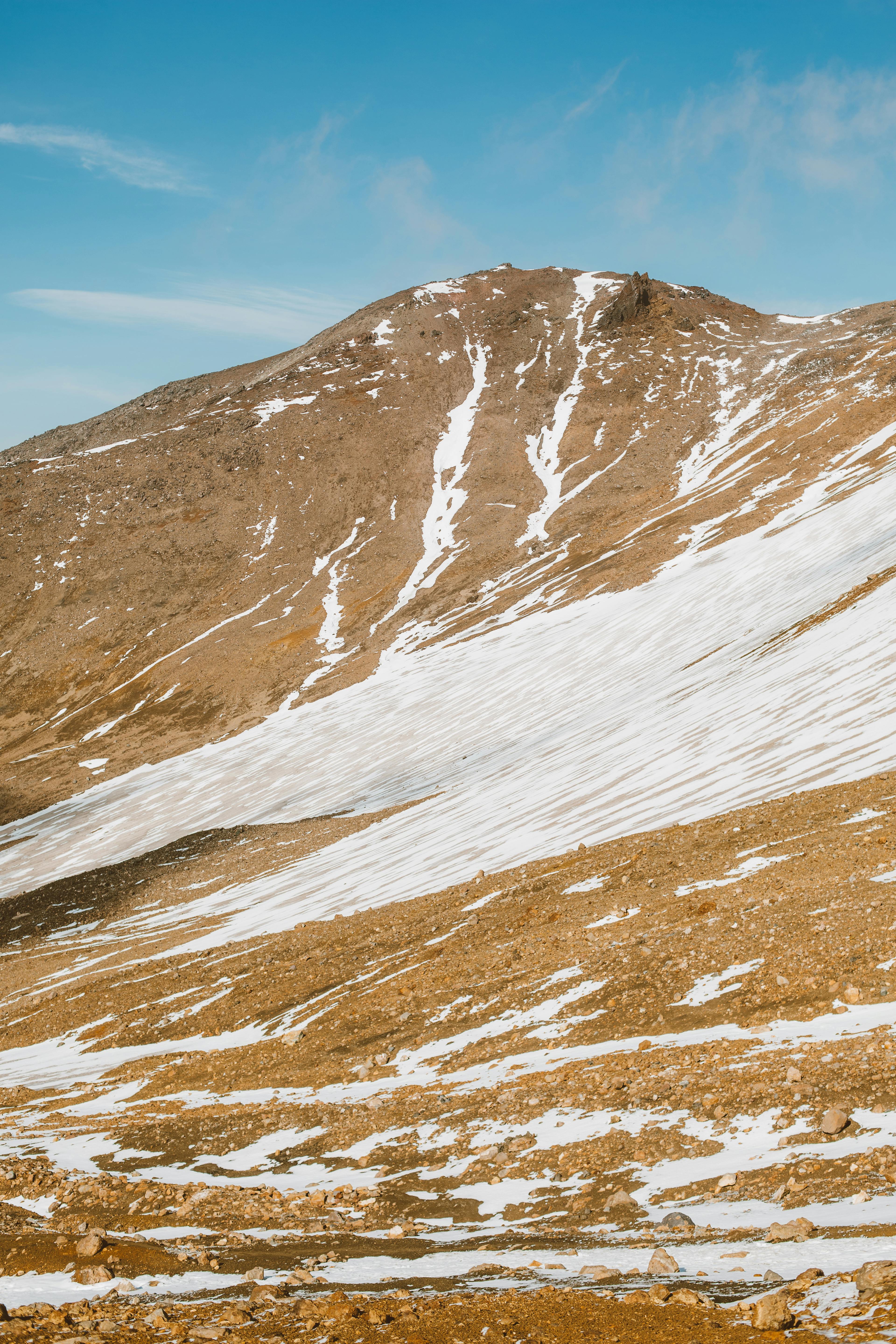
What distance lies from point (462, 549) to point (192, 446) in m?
55.1

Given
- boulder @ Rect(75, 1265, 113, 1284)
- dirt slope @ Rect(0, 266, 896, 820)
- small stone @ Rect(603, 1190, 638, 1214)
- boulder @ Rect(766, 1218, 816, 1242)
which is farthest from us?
dirt slope @ Rect(0, 266, 896, 820)

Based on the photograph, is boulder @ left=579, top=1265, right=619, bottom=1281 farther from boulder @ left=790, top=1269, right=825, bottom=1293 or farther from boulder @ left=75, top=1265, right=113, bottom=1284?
boulder @ left=75, top=1265, right=113, bottom=1284

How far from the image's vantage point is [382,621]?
334 feet

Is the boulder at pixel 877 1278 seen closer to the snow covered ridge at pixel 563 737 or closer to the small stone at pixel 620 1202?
the small stone at pixel 620 1202

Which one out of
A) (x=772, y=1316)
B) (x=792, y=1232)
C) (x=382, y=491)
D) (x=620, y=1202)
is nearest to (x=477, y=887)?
(x=620, y=1202)

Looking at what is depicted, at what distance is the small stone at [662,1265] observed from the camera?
8141 millimetres

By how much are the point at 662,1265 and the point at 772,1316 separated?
6.15 feet

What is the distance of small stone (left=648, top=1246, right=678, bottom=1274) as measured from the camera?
26.7ft

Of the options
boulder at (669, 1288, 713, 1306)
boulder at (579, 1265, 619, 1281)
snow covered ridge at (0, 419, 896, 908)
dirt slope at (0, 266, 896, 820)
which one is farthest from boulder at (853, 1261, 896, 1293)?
dirt slope at (0, 266, 896, 820)

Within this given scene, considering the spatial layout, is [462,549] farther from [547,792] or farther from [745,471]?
[547,792]

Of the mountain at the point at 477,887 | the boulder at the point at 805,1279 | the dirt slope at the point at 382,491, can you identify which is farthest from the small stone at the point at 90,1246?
the dirt slope at the point at 382,491

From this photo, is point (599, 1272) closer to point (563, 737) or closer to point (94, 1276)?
point (94, 1276)

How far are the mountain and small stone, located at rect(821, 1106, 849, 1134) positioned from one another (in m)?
0.04

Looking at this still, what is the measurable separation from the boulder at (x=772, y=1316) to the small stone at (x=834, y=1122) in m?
3.90
